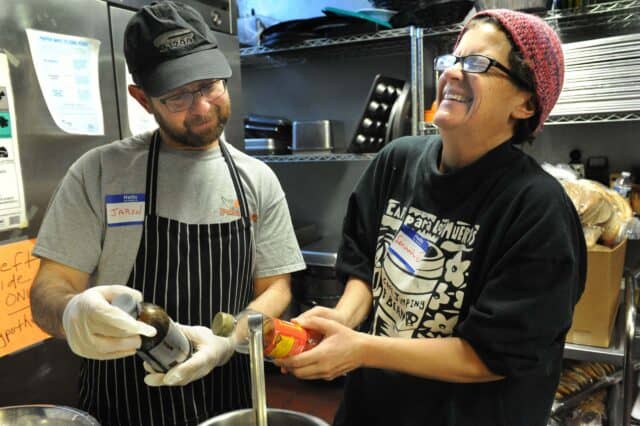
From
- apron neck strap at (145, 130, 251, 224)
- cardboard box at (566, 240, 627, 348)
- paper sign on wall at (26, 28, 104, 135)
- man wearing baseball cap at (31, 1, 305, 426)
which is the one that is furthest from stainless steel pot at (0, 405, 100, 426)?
cardboard box at (566, 240, 627, 348)

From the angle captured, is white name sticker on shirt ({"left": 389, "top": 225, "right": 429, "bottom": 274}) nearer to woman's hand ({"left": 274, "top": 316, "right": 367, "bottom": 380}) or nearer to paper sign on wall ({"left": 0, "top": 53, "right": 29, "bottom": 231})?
woman's hand ({"left": 274, "top": 316, "right": 367, "bottom": 380})

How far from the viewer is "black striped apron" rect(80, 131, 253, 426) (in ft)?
3.77

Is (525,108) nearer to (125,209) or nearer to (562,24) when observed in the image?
(125,209)

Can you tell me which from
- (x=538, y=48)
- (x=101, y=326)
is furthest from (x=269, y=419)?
(x=538, y=48)

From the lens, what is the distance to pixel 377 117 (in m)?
2.31

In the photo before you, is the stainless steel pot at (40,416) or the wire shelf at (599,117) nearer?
the stainless steel pot at (40,416)

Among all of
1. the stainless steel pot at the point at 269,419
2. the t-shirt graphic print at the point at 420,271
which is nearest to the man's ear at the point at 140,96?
the t-shirt graphic print at the point at 420,271

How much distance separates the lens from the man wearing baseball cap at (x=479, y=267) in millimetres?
888

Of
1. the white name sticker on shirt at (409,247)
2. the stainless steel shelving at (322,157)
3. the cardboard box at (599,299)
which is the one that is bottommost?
the cardboard box at (599,299)


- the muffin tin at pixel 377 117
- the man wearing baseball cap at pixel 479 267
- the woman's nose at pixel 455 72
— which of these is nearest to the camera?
the man wearing baseball cap at pixel 479 267

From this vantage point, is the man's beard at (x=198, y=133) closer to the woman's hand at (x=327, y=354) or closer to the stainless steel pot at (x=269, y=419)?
the woman's hand at (x=327, y=354)

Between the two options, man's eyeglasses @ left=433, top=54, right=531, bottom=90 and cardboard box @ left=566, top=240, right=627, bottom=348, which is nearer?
man's eyeglasses @ left=433, top=54, right=531, bottom=90

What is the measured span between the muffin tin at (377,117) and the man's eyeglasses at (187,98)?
121 centimetres

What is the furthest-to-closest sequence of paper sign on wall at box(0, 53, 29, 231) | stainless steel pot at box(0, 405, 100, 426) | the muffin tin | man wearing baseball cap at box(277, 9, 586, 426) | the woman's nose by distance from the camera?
the muffin tin → paper sign on wall at box(0, 53, 29, 231) → the woman's nose → man wearing baseball cap at box(277, 9, 586, 426) → stainless steel pot at box(0, 405, 100, 426)
